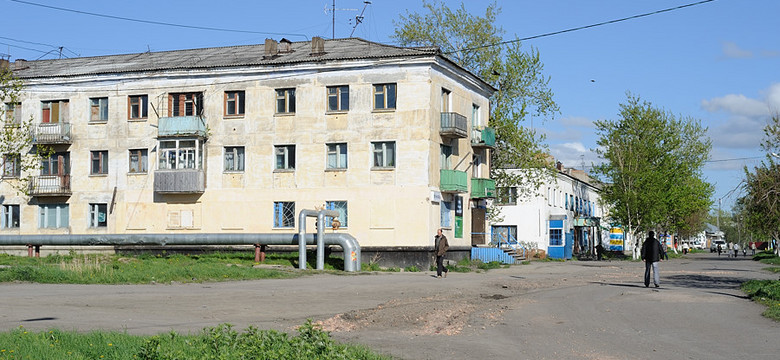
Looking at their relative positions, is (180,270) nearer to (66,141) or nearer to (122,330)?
(122,330)

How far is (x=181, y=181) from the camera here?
40.8 m

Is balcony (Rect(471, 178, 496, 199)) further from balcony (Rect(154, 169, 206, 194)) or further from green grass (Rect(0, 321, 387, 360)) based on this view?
green grass (Rect(0, 321, 387, 360))

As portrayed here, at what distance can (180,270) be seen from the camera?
2584 cm

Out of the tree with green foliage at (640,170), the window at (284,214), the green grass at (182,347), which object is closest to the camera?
the green grass at (182,347)

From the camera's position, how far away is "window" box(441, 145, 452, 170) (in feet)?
132

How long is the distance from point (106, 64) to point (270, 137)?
12.2 metres

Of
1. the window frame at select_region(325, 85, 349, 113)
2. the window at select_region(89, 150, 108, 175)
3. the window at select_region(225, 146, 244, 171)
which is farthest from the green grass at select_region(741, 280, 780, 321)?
the window at select_region(89, 150, 108, 175)

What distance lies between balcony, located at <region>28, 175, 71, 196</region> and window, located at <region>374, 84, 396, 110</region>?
56.9 feet

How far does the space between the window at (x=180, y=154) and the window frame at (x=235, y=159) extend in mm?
1266

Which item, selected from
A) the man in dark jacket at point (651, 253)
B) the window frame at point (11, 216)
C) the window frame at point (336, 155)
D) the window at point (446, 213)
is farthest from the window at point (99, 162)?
the man in dark jacket at point (651, 253)

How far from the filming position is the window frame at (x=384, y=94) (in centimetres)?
3838

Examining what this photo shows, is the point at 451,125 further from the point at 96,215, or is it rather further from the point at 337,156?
the point at 96,215

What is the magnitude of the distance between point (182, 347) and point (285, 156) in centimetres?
3042

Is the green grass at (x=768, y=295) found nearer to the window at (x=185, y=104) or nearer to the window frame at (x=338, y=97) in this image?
the window frame at (x=338, y=97)
